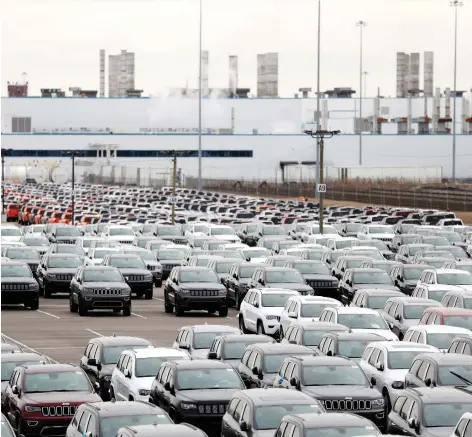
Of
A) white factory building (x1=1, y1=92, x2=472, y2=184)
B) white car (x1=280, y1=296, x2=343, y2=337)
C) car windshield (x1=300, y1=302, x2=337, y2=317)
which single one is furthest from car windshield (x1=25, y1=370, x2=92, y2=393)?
white factory building (x1=1, y1=92, x2=472, y2=184)

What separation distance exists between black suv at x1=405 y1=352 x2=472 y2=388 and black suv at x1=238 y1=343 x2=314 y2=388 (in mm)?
2102

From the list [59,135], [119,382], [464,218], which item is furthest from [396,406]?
[59,135]

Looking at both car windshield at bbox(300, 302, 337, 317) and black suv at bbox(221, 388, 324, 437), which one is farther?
car windshield at bbox(300, 302, 337, 317)

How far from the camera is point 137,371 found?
22.4 meters

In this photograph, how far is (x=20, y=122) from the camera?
572 feet

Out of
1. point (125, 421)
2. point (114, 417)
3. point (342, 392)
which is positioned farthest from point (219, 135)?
point (125, 421)

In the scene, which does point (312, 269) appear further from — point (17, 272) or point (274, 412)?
point (274, 412)

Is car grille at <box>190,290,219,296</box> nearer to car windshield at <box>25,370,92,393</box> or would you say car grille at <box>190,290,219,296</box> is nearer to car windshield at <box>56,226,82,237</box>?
car windshield at <box>25,370,92,393</box>

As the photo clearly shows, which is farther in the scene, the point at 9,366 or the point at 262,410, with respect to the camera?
the point at 9,366

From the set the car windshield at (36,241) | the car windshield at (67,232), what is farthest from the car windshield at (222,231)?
the car windshield at (36,241)

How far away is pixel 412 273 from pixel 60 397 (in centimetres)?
2268

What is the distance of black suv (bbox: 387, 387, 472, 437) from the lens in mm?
17453

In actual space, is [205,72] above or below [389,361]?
above

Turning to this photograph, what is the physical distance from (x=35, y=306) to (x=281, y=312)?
456 inches
